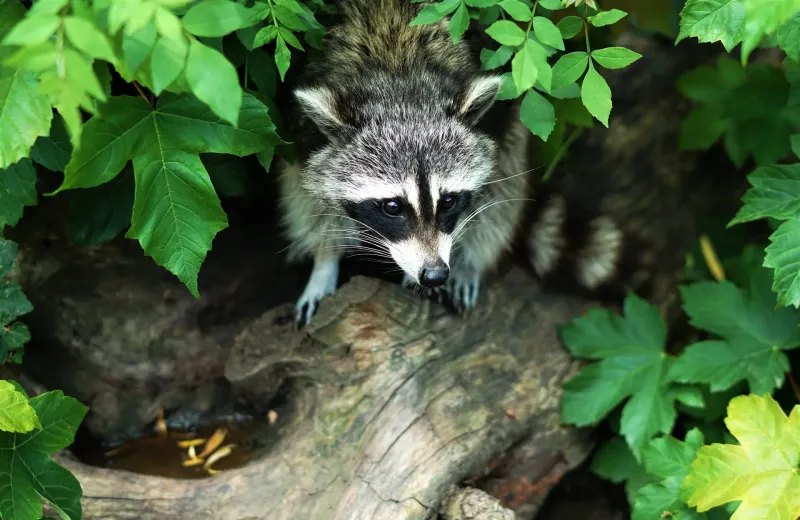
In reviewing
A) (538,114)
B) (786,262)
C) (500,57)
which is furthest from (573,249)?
(500,57)

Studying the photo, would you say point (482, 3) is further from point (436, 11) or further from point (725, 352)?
point (725, 352)

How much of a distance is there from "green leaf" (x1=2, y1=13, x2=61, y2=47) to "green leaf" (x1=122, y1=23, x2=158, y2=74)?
0.11 metres

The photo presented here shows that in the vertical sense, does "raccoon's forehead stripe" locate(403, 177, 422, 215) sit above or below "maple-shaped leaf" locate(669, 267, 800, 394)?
above

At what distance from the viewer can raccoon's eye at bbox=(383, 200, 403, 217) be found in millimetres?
1967

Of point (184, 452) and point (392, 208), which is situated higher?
point (392, 208)

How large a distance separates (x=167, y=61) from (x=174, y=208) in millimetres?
478

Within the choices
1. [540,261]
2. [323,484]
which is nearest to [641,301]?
[540,261]

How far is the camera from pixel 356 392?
2.11 m

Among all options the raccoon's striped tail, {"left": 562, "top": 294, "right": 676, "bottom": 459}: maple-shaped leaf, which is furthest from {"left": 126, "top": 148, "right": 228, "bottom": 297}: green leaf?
the raccoon's striped tail

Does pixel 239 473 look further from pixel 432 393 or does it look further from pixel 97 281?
pixel 97 281

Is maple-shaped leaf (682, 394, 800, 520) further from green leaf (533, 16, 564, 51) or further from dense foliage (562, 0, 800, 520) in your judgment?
green leaf (533, 16, 564, 51)

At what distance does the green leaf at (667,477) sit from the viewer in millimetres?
1854

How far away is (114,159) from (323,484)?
97cm

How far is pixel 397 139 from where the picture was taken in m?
1.96
